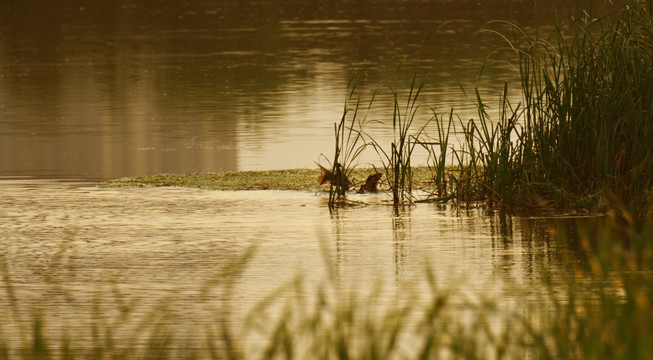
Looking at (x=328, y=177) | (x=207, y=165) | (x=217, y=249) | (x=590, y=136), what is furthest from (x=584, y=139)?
(x=207, y=165)

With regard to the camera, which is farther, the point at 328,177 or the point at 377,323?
the point at 328,177

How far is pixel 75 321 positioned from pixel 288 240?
2.58m

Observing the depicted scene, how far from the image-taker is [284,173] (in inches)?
495

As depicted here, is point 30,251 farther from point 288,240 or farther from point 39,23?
point 39,23

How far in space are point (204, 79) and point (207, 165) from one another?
10.2 m

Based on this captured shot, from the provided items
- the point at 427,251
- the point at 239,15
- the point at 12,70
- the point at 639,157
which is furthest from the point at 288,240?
the point at 239,15

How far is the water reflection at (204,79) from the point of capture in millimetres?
14562

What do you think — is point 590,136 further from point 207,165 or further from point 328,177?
point 207,165

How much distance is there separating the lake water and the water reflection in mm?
46

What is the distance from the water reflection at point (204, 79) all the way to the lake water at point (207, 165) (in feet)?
0.15

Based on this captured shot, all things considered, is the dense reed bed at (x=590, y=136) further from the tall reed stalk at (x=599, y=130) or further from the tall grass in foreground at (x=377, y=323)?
the tall grass in foreground at (x=377, y=323)

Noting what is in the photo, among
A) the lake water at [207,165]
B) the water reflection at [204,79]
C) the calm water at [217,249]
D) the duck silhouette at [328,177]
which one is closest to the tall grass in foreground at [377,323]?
the calm water at [217,249]

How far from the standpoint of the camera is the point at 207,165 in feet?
44.2

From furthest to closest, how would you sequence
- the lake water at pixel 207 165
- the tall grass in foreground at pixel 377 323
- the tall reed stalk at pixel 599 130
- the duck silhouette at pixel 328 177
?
the duck silhouette at pixel 328 177, the tall reed stalk at pixel 599 130, the lake water at pixel 207 165, the tall grass in foreground at pixel 377 323
